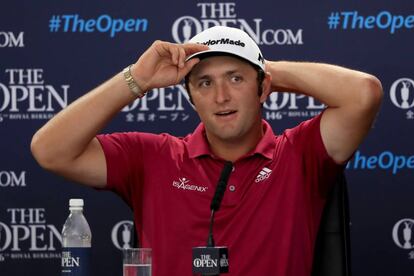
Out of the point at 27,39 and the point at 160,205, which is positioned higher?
the point at 27,39

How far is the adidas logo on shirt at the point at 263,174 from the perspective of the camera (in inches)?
120

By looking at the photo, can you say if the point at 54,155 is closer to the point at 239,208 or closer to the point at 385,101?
the point at 239,208

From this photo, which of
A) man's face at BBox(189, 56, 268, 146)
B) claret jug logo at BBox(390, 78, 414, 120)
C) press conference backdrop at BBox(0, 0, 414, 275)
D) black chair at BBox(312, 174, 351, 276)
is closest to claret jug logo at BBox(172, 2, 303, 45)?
press conference backdrop at BBox(0, 0, 414, 275)

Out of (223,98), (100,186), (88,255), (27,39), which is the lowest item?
(88,255)

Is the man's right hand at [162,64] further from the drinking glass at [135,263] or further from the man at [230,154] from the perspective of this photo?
the drinking glass at [135,263]

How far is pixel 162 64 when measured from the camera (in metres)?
3.02

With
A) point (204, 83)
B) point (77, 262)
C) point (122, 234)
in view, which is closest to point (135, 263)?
point (77, 262)

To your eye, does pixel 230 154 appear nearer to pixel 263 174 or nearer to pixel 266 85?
pixel 263 174

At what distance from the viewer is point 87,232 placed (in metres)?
2.65

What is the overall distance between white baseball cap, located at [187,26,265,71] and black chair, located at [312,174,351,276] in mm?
463

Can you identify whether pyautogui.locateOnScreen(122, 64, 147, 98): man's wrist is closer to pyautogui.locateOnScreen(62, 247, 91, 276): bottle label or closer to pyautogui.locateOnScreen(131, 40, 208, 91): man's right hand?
pyautogui.locateOnScreen(131, 40, 208, 91): man's right hand

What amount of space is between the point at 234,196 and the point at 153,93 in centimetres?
104

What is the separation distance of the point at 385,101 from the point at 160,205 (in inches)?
48.9

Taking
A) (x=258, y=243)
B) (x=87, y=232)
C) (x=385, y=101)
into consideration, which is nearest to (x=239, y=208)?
(x=258, y=243)
